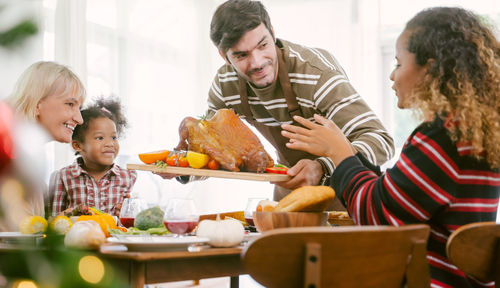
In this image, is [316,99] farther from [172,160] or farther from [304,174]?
[172,160]

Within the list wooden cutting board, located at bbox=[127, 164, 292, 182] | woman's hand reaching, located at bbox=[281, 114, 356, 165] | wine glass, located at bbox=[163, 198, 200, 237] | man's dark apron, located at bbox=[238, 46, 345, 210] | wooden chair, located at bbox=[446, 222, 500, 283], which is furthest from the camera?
man's dark apron, located at bbox=[238, 46, 345, 210]

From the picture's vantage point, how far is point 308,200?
1.34m

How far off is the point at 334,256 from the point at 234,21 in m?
1.39

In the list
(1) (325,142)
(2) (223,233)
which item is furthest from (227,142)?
(2) (223,233)

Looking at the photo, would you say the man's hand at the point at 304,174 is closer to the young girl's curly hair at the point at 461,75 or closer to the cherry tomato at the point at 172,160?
the cherry tomato at the point at 172,160

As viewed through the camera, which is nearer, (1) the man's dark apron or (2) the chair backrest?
(2) the chair backrest

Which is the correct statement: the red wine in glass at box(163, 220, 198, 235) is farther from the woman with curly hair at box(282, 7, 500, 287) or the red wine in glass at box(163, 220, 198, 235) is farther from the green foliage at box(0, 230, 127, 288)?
the green foliage at box(0, 230, 127, 288)

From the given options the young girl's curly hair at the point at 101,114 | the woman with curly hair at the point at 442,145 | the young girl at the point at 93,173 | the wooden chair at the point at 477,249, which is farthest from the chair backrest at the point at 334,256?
the young girl's curly hair at the point at 101,114

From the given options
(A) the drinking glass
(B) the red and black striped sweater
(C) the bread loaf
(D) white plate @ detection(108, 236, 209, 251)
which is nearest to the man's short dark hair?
(A) the drinking glass

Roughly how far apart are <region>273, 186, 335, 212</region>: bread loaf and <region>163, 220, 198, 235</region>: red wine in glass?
0.80ft

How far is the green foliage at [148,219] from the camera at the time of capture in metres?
1.34

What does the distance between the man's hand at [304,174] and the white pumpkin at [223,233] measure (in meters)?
0.52

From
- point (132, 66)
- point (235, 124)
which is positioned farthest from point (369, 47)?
point (235, 124)

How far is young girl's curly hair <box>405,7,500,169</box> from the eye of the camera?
1150mm
